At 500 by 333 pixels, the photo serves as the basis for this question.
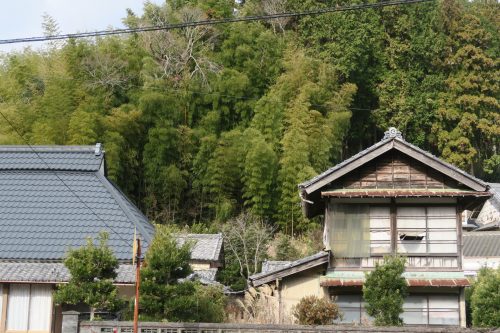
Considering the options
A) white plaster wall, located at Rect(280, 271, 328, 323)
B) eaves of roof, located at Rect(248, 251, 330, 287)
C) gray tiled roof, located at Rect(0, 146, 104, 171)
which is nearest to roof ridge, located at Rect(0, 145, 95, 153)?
gray tiled roof, located at Rect(0, 146, 104, 171)

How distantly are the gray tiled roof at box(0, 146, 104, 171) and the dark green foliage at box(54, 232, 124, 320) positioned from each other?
171 inches

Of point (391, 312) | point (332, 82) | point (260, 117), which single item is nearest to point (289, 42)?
point (332, 82)

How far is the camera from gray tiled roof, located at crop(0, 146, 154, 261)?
12.1 meters

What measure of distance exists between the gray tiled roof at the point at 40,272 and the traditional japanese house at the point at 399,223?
2646 millimetres

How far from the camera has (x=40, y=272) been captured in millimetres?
11328

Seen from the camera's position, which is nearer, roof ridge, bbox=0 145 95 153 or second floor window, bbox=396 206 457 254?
second floor window, bbox=396 206 457 254

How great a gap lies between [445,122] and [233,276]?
13.3m

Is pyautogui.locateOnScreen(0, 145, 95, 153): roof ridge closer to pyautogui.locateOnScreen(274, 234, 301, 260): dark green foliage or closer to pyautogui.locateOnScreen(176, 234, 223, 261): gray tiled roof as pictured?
pyautogui.locateOnScreen(176, 234, 223, 261): gray tiled roof

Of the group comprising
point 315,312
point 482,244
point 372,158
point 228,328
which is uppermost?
point 372,158

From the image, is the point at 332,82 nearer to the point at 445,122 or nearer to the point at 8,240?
the point at 445,122

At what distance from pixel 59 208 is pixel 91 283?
3673 mm

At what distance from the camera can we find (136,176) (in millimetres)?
23891

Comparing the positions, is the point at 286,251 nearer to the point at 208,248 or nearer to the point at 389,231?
the point at 208,248

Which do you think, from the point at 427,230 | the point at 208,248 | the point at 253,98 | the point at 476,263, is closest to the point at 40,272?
the point at 427,230
